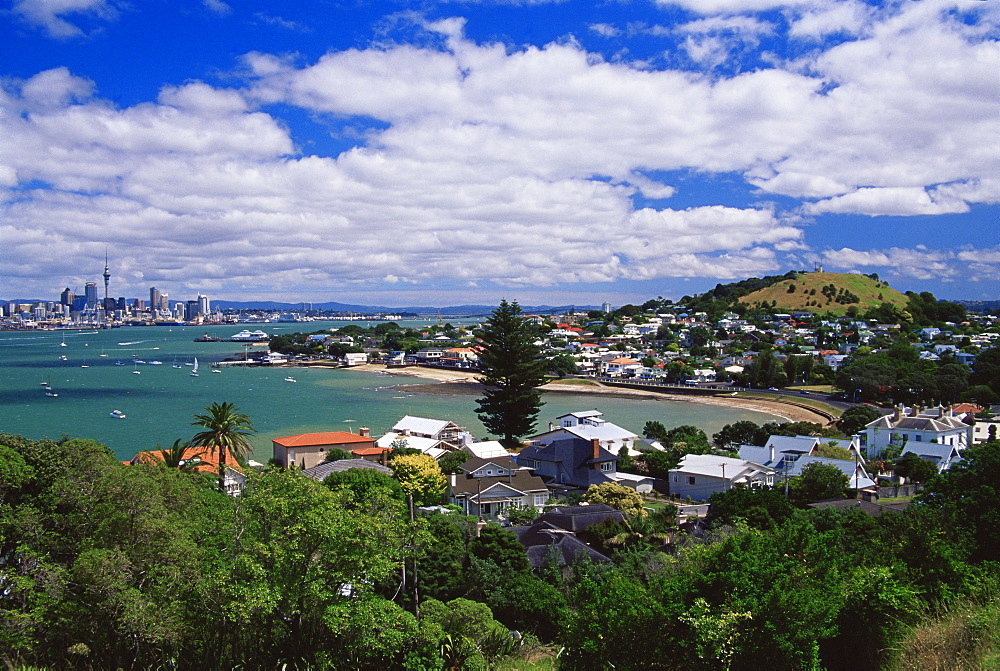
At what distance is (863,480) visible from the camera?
2106cm

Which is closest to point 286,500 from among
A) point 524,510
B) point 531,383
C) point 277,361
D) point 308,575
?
point 308,575

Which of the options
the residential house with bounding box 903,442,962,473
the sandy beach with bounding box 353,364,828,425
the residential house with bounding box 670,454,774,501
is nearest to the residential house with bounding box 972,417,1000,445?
the residential house with bounding box 903,442,962,473

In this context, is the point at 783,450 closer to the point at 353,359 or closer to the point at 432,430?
the point at 432,430

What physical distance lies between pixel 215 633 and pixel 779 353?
72.0 meters

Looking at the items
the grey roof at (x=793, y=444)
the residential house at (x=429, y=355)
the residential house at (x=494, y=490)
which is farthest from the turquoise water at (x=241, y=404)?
the residential house at (x=494, y=490)

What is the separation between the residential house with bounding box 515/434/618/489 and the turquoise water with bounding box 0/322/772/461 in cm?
1186

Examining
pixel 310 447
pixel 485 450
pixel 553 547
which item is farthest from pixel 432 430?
pixel 553 547

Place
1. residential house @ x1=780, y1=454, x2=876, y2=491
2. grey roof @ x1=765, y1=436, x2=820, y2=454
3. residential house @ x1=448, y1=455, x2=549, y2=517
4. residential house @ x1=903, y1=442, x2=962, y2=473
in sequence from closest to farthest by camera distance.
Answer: residential house @ x1=448, y1=455, x2=549, y2=517 → residential house @ x1=780, y1=454, x2=876, y2=491 → residential house @ x1=903, y1=442, x2=962, y2=473 → grey roof @ x1=765, y1=436, x2=820, y2=454

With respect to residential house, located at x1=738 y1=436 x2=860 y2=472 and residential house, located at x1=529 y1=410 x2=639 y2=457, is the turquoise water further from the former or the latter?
residential house, located at x1=738 y1=436 x2=860 y2=472

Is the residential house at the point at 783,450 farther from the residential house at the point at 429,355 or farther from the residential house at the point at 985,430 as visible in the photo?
the residential house at the point at 429,355

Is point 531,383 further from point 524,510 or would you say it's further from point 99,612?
point 99,612

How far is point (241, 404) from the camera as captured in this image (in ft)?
156

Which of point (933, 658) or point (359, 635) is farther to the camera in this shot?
point (359, 635)

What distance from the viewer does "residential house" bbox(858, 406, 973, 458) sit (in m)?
28.5
